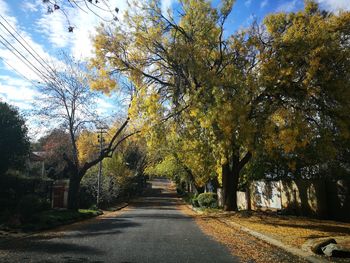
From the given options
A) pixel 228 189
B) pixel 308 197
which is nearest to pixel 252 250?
pixel 308 197

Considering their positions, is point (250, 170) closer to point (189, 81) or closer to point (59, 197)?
point (189, 81)

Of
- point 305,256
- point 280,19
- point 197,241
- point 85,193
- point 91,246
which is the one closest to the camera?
point 305,256

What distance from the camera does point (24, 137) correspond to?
2456 centimetres

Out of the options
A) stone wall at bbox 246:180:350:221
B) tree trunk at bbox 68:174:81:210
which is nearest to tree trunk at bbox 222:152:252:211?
stone wall at bbox 246:180:350:221

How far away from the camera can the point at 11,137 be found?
22.8m

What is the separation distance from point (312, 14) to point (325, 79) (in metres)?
3.63

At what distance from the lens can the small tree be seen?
72.2 feet

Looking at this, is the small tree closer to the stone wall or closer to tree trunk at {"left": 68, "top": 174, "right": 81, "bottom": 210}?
tree trunk at {"left": 68, "top": 174, "right": 81, "bottom": 210}

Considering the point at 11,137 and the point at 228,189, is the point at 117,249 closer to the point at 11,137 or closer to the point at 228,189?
the point at 11,137

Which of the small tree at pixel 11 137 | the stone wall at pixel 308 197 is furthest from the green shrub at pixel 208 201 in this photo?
the small tree at pixel 11 137

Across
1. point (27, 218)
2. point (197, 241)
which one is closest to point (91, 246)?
point (197, 241)

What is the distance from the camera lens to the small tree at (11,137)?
22016 millimetres

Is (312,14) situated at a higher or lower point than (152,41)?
higher

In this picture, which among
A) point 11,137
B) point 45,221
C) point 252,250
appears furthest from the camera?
point 11,137
